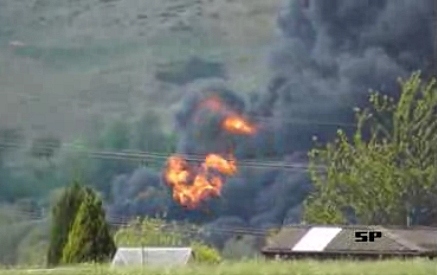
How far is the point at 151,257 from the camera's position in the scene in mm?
6047

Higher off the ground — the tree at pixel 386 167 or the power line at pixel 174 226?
the tree at pixel 386 167

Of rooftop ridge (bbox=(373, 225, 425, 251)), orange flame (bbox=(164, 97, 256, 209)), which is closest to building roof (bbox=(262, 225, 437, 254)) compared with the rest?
rooftop ridge (bbox=(373, 225, 425, 251))

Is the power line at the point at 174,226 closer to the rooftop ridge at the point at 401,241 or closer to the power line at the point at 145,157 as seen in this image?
the power line at the point at 145,157

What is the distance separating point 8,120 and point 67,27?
39.6 inches

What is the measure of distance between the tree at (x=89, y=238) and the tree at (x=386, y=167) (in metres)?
1.95

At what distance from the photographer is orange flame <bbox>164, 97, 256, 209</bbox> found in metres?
8.91

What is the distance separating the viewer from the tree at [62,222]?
22.2 ft

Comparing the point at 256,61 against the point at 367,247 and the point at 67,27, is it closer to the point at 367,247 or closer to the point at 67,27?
the point at 67,27

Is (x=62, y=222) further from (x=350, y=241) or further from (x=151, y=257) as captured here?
(x=350, y=241)

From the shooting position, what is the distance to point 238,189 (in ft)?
29.7

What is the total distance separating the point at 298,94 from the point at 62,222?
3.01m

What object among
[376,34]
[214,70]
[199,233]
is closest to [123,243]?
[199,233]

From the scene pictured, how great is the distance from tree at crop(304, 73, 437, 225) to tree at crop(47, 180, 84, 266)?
2061 millimetres

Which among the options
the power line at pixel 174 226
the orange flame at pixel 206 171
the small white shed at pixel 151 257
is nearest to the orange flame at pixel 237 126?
the orange flame at pixel 206 171
